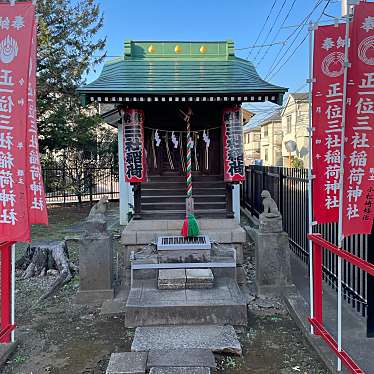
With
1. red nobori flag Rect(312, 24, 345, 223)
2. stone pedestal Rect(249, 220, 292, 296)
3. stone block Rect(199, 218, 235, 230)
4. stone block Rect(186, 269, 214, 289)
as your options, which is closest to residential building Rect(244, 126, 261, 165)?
stone block Rect(199, 218, 235, 230)

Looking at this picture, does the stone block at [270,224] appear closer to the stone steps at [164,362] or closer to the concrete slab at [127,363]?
the stone steps at [164,362]

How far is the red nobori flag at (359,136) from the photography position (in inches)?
141

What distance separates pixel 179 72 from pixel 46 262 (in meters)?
5.37

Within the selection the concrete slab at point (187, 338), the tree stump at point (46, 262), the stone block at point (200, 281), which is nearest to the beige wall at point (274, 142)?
the tree stump at point (46, 262)

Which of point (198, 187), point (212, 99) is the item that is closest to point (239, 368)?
point (212, 99)

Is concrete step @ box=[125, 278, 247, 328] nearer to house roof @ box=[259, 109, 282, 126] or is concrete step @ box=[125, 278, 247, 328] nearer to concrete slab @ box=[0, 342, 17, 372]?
concrete slab @ box=[0, 342, 17, 372]

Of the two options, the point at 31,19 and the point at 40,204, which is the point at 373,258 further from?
the point at 31,19

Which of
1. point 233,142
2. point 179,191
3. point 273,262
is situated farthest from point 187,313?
point 179,191

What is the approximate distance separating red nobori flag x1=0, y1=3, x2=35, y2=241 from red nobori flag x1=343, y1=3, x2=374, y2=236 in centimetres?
343

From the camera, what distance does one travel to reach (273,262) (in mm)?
6395

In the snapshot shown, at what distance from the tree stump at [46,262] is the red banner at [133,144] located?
224 cm

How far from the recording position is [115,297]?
656 centimetres

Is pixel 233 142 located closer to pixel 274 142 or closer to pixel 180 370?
pixel 180 370

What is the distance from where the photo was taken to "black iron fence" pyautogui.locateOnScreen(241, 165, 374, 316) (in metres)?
5.23
